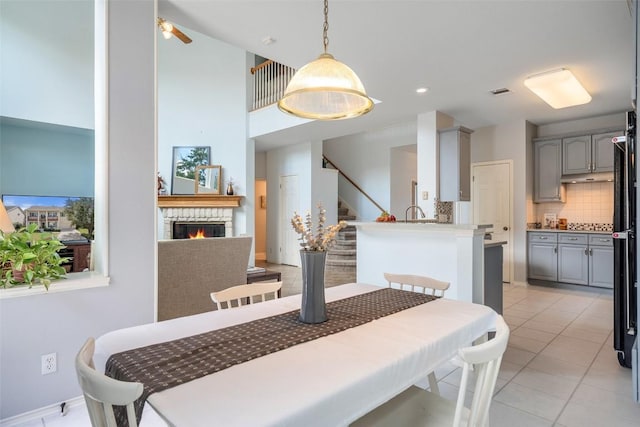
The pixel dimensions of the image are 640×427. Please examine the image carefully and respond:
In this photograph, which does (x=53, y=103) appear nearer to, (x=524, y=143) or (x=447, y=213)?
(x=447, y=213)

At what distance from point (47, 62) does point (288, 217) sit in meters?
4.86

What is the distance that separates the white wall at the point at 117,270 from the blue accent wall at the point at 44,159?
3.84m

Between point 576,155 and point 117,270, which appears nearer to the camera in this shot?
point 117,270

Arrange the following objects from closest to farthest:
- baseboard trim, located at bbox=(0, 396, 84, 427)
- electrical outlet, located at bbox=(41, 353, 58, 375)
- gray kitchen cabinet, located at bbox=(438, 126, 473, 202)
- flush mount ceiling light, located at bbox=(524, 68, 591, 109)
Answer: baseboard trim, located at bbox=(0, 396, 84, 427), electrical outlet, located at bbox=(41, 353, 58, 375), flush mount ceiling light, located at bbox=(524, 68, 591, 109), gray kitchen cabinet, located at bbox=(438, 126, 473, 202)

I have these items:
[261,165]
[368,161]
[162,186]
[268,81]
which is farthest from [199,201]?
[368,161]

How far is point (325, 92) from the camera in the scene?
6.53ft

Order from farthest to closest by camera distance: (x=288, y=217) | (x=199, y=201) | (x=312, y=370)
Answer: (x=288, y=217) < (x=199, y=201) < (x=312, y=370)

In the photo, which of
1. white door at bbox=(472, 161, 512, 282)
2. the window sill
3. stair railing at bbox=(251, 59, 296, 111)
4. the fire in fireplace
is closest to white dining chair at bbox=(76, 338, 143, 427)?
the window sill

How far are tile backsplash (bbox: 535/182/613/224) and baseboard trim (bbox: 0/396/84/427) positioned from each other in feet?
22.4

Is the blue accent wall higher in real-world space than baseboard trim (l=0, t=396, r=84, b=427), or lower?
higher

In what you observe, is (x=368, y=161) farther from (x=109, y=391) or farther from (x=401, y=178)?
(x=109, y=391)

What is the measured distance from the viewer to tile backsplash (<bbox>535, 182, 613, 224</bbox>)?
5.50 m

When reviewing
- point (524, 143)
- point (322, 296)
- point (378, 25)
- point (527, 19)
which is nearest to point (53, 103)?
point (378, 25)

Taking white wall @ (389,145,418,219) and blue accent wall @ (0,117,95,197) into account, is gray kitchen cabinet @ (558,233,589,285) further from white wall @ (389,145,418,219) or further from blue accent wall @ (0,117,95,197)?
blue accent wall @ (0,117,95,197)
